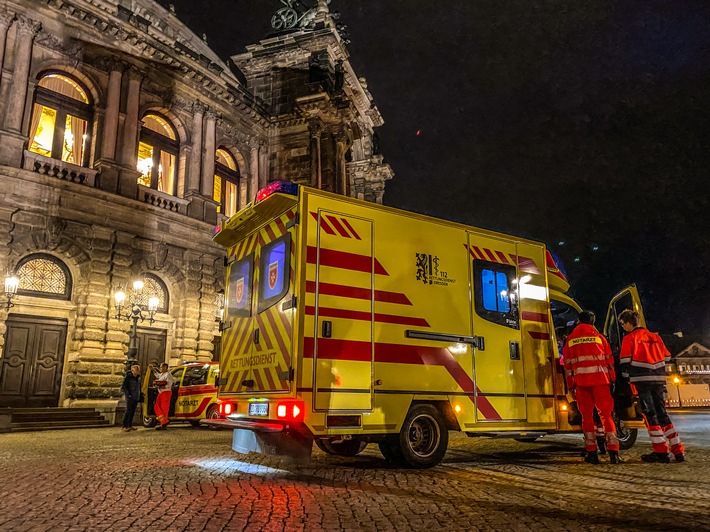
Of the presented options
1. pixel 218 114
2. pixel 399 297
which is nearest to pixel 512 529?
pixel 399 297

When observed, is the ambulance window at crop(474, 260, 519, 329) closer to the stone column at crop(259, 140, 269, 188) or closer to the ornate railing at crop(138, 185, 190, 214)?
the ornate railing at crop(138, 185, 190, 214)

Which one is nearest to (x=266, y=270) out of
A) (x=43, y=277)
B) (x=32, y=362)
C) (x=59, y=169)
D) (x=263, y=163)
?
(x=32, y=362)

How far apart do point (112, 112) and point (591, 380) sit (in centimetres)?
1840

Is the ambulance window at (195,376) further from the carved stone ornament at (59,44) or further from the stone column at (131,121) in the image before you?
the carved stone ornament at (59,44)

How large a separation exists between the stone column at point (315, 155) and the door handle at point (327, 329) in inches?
789

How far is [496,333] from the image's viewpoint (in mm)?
7527

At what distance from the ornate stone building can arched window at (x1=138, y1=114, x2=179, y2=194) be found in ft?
0.18

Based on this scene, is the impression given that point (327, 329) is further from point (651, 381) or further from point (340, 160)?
point (340, 160)

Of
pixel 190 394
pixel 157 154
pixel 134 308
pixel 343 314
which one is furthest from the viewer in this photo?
pixel 157 154

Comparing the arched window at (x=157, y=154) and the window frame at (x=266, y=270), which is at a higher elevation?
the arched window at (x=157, y=154)

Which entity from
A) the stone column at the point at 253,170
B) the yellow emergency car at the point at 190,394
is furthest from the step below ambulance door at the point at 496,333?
the stone column at the point at 253,170

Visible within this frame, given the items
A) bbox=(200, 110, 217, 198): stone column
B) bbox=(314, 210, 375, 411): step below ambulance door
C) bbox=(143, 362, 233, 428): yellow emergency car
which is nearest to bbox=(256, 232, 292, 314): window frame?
bbox=(314, 210, 375, 411): step below ambulance door

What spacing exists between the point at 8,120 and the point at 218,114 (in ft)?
28.6

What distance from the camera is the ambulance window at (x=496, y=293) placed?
24.7ft
